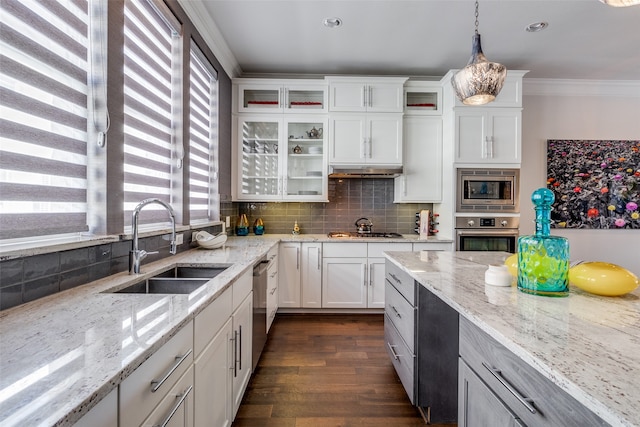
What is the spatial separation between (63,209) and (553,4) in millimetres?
3594

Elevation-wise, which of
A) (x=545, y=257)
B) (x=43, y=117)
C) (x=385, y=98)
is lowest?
(x=545, y=257)

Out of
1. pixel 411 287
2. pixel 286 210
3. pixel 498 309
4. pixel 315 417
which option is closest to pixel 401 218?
pixel 286 210

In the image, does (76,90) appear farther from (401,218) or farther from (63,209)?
(401,218)

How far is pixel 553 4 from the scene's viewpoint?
2500mm

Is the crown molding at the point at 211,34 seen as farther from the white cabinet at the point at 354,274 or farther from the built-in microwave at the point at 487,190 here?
the built-in microwave at the point at 487,190

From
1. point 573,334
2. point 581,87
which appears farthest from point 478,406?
point 581,87

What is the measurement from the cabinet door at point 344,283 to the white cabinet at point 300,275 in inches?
3.1

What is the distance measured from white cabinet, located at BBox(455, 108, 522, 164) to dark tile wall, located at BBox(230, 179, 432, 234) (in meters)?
0.86

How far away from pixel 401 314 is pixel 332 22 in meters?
2.47

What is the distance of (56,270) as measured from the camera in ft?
4.01

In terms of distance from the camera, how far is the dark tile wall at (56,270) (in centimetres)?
104

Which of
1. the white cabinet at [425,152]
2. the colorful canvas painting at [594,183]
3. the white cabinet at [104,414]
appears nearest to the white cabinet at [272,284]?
the white cabinet at [425,152]

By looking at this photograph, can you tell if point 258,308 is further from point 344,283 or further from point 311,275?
point 344,283

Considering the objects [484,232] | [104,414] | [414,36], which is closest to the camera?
[104,414]
